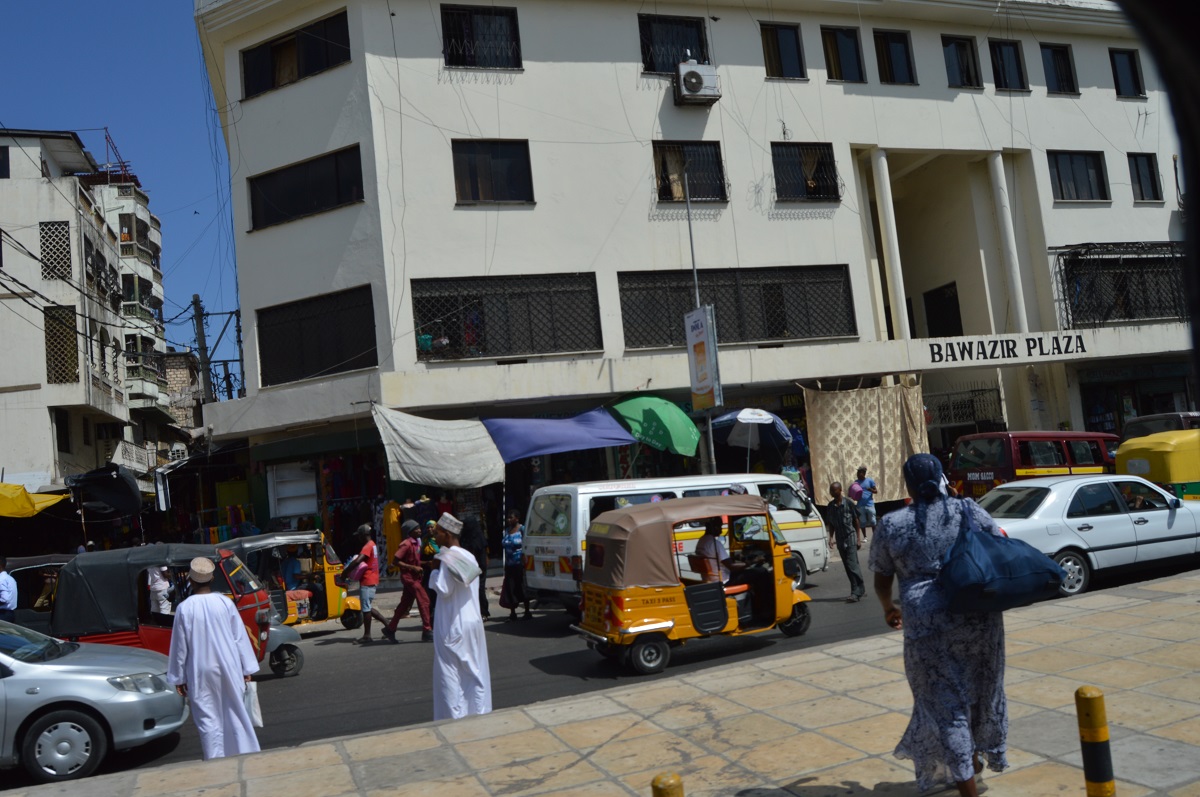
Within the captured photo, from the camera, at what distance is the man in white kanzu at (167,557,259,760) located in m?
6.45

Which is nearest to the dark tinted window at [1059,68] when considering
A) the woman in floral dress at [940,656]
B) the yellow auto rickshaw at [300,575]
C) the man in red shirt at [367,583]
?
the man in red shirt at [367,583]

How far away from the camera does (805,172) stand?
73.6 feet

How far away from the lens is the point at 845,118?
2292cm

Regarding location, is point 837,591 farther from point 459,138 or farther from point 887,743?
point 459,138

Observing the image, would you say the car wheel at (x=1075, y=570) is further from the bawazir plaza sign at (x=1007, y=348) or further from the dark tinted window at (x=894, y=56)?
the dark tinted window at (x=894, y=56)

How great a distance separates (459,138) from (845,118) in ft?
30.9

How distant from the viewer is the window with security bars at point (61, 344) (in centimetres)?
2433

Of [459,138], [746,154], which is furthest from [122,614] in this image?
[746,154]

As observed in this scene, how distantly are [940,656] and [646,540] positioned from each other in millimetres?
4988

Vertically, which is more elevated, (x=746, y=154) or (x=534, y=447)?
(x=746, y=154)

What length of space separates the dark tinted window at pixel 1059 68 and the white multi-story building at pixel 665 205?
63 millimetres

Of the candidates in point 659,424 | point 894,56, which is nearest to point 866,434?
point 659,424

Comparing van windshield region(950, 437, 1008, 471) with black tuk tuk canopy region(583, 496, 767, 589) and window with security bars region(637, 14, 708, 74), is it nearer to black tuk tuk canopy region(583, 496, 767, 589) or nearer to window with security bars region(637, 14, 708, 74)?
black tuk tuk canopy region(583, 496, 767, 589)

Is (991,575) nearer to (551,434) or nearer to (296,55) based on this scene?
(551,434)
